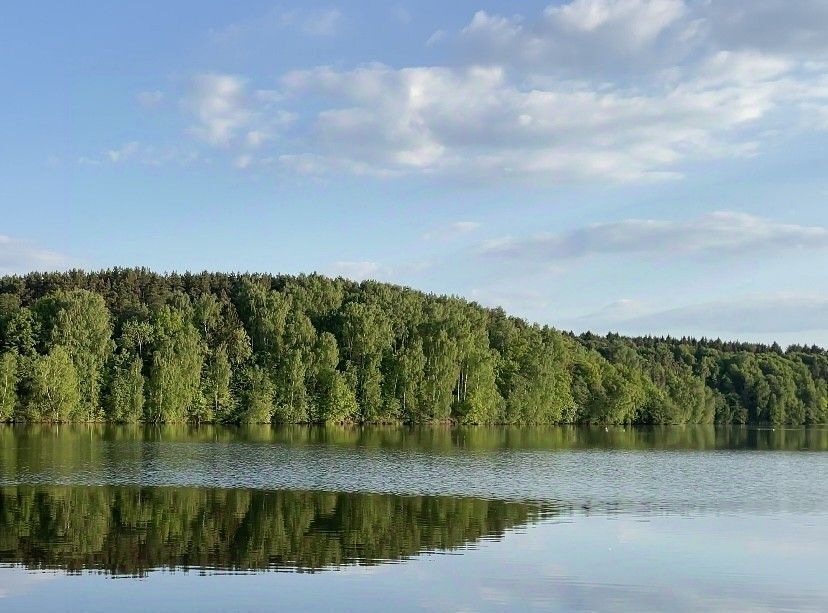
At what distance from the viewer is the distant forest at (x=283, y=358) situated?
99.6m

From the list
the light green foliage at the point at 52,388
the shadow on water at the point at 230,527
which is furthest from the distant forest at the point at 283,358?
the shadow on water at the point at 230,527

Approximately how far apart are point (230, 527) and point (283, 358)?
84.3 m

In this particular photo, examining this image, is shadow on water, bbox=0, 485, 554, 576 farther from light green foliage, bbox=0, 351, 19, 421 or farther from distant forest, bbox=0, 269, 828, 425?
distant forest, bbox=0, 269, 828, 425

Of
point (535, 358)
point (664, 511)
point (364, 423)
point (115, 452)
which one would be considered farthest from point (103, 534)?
point (535, 358)

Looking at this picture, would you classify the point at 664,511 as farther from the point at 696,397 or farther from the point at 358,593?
the point at 696,397

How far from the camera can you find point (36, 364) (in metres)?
91.4

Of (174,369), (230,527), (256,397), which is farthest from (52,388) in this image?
(230,527)

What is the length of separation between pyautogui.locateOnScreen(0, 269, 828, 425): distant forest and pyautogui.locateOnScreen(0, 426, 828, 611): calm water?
4998cm

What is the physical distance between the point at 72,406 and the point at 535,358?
60.0 m

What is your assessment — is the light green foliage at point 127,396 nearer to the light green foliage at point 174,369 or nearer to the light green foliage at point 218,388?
the light green foliage at point 174,369

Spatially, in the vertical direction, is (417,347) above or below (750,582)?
above

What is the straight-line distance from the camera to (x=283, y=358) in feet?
366

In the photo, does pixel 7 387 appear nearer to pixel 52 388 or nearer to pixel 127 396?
pixel 52 388

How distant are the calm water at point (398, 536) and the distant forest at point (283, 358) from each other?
1968 inches
